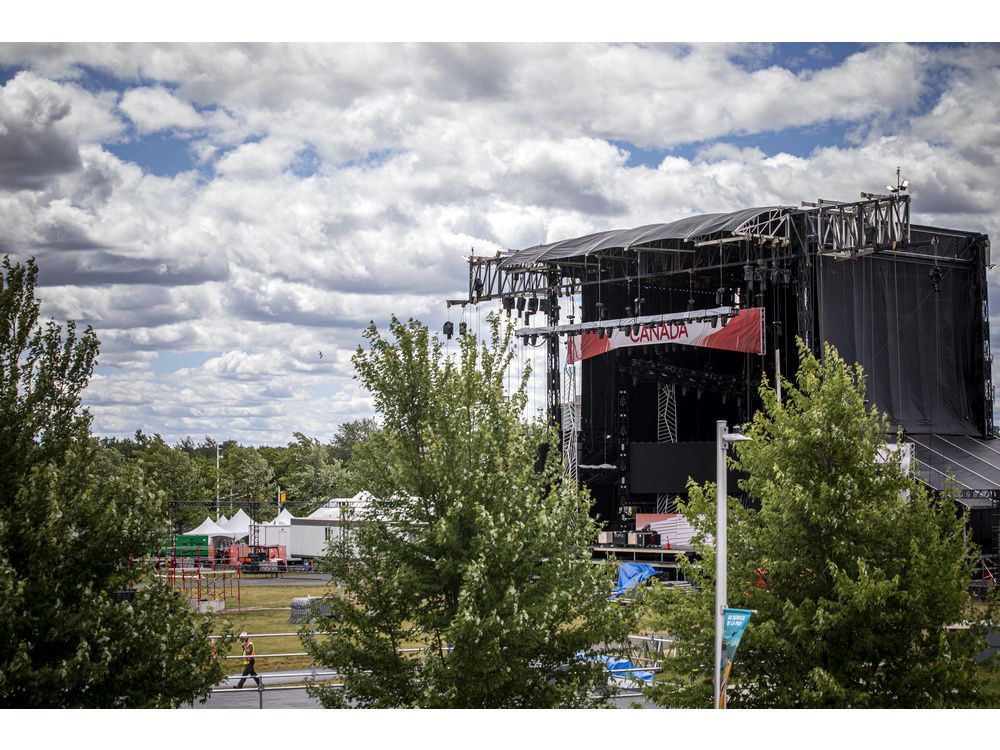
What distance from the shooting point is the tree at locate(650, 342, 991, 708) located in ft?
52.9

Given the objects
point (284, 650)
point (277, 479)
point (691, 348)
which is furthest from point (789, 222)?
point (277, 479)

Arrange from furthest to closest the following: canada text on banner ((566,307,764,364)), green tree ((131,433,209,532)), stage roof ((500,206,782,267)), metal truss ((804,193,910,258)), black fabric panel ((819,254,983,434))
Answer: green tree ((131,433,209,532)) < canada text on banner ((566,307,764,364)) < black fabric panel ((819,254,983,434)) < stage roof ((500,206,782,267)) < metal truss ((804,193,910,258))

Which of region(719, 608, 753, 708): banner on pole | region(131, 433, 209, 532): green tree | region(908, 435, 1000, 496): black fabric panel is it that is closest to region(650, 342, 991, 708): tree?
region(719, 608, 753, 708): banner on pole

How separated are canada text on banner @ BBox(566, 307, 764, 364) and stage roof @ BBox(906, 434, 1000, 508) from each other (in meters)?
6.95

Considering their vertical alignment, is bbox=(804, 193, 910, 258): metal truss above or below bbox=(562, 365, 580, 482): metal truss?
above

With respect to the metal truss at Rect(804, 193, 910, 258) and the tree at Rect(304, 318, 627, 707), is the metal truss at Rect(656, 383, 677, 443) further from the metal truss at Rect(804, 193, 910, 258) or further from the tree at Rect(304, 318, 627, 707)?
the tree at Rect(304, 318, 627, 707)

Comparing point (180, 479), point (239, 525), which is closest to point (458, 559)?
point (239, 525)

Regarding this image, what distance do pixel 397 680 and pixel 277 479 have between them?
265 feet

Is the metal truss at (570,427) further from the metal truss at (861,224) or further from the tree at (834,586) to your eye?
the tree at (834,586)

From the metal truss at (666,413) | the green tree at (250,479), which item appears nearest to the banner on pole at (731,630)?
the metal truss at (666,413)

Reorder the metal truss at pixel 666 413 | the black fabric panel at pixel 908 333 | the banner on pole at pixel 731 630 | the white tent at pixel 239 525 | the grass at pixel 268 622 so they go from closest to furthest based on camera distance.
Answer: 1. the banner on pole at pixel 731 630
2. the grass at pixel 268 622
3. the black fabric panel at pixel 908 333
4. the metal truss at pixel 666 413
5. the white tent at pixel 239 525

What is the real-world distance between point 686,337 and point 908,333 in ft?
28.0

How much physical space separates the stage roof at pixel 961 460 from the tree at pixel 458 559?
25.6 metres

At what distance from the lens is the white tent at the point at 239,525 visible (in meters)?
61.3
